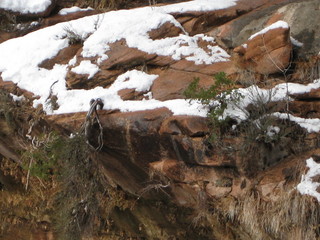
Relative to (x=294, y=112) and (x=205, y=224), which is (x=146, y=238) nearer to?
(x=205, y=224)

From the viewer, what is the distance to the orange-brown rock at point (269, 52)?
236 inches

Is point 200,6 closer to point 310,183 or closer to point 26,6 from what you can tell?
point 26,6

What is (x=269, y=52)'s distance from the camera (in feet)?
19.8

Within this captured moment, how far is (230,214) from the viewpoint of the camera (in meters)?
5.75

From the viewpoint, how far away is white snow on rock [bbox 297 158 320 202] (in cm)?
517

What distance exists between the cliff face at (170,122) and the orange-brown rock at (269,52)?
1cm

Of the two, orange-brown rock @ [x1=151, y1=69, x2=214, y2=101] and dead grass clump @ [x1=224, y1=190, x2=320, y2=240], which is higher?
orange-brown rock @ [x1=151, y1=69, x2=214, y2=101]

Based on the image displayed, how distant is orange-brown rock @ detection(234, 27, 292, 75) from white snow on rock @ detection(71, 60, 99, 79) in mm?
1769

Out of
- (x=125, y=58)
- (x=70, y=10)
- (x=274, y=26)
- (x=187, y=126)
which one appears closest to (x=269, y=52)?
(x=274, y=26)

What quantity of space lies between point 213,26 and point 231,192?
2.30 m

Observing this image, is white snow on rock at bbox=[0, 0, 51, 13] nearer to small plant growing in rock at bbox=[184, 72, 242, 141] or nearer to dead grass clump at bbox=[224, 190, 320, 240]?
small plant growing in rock at bbox=[184, 72, 242, 141]

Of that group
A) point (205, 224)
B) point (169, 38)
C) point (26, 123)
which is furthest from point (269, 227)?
point (26, 123)

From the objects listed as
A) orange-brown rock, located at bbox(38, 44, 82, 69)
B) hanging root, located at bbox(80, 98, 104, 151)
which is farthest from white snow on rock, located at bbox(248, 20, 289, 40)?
orange-brown rock, located at bbox(38, 44, 82, 69)

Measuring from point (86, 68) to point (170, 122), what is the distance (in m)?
1.57
